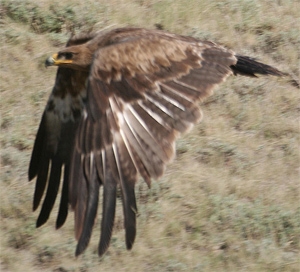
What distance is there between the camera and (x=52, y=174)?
23.6ft

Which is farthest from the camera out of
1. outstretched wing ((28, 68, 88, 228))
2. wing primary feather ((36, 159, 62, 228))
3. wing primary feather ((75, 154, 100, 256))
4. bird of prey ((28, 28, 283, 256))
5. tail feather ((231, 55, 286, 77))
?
Result: tail feather ((231, 55, 286, 77))

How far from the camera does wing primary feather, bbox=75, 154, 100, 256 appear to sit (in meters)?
6.00

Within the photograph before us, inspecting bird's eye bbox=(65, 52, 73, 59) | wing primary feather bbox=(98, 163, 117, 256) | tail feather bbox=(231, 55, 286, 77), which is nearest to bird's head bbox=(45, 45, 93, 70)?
bird's eye bbox=(65, 52, 73, 59)

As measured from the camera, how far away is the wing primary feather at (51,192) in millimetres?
6984

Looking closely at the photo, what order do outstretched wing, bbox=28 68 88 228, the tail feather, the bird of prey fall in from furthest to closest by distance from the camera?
the tail feather, outstretched wing, bbox=28 68 88 228, the bird of prey

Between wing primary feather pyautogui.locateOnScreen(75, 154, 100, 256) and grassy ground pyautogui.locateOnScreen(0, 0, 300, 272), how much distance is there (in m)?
0.94

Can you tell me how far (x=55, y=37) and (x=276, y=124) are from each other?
2434 millimetres

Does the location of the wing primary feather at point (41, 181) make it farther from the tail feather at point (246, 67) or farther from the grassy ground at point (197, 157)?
the tail feather at point (246, 67)

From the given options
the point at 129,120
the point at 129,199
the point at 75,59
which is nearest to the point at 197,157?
the point at 75,59

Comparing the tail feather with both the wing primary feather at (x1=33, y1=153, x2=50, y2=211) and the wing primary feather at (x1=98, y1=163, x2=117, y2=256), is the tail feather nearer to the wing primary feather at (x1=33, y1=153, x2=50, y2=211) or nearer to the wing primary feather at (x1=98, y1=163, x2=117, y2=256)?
the wing primary feather at (x1=33, y1=153, x2=50, y2=211)

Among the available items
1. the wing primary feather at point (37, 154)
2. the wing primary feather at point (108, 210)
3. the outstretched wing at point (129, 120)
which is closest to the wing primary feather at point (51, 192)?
the wing primary feather at point (37, 154)

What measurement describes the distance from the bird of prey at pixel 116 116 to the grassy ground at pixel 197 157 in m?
0.46

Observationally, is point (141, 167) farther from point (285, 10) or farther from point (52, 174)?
point (285, 10)

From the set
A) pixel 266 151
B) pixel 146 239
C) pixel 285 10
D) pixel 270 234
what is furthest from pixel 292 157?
pixel 285 10
